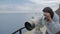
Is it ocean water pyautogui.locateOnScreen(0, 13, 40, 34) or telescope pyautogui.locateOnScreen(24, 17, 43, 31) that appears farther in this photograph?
ocean water pyautogui.locateOnScreen(0, 13, 40, 34)

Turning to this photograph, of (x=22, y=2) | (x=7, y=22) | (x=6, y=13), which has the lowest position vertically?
(x=7, y=22)

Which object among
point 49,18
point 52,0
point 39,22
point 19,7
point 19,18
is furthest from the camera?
point 19,18

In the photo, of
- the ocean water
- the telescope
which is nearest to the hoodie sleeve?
the telescope

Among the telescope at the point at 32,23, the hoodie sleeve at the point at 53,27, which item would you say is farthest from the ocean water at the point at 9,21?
the hoodie sleeve at the point at 53,27

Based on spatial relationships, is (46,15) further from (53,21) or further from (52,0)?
(52,0)

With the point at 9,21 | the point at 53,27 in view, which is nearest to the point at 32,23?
the point at 53,27

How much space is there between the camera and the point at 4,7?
4.20 metres

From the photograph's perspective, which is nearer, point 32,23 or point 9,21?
point 32,23

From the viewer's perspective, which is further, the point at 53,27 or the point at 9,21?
the point at 9,21

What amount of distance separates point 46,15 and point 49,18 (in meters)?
0.03

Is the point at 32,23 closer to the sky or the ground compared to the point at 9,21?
closer to the sky

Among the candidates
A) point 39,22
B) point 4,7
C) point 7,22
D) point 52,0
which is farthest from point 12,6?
point 39,22

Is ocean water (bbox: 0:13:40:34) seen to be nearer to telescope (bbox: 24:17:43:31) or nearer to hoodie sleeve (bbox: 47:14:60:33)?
telescope (bbox: 24:17:43:31)

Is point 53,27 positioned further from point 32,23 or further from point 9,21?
point 9,21
